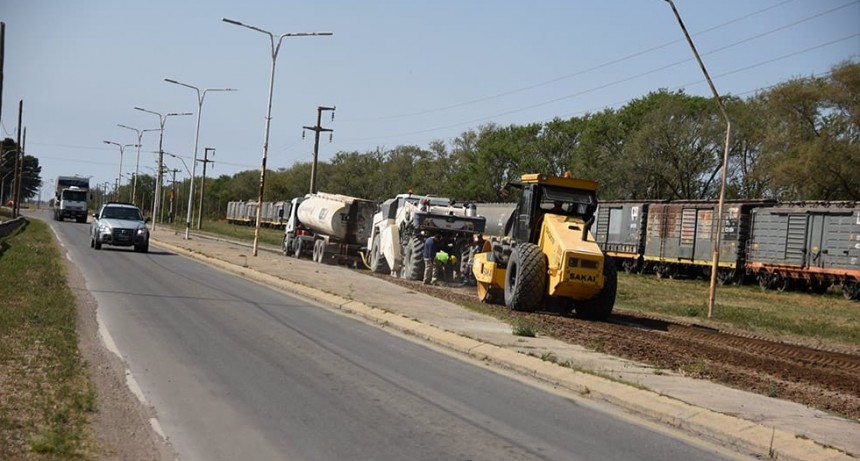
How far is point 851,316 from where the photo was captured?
25.8 metres

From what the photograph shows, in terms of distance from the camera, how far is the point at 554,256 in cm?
1900

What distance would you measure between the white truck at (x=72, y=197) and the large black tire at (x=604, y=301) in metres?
64.5

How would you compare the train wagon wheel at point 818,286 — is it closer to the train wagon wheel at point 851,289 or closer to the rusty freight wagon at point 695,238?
the train wagon wheel at point 851,289

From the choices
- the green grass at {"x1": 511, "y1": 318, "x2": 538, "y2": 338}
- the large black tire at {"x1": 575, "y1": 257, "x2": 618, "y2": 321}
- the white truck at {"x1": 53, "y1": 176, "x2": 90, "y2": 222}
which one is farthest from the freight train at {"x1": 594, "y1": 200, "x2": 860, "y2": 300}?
the white truck at {"x1": 53, "y1": 176, "x2": 90, "y2": 222}

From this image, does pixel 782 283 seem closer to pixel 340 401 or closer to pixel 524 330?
pixel 524 330

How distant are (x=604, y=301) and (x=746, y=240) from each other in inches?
826

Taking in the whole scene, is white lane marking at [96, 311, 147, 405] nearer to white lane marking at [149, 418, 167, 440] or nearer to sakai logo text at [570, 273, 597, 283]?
white lane marking at [149, 418, 167, 440]

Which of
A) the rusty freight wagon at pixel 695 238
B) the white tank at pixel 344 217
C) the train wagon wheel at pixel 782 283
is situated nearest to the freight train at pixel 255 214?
the white tank at pixel 344 217

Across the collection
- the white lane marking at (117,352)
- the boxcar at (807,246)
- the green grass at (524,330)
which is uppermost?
the boxcar at (807,246)

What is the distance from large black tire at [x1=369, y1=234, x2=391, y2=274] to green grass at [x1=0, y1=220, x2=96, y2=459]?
17775 millimetres

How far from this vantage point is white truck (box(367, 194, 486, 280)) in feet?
97.9

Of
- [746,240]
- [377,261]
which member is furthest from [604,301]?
[746,240]

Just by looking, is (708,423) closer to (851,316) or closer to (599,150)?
(851,316)

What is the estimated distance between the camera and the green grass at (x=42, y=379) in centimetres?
713
